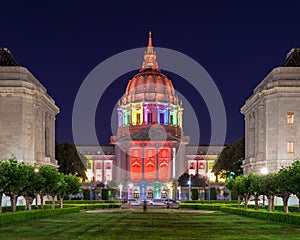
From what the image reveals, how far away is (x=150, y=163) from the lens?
570 feet

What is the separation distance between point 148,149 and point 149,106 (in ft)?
65.2

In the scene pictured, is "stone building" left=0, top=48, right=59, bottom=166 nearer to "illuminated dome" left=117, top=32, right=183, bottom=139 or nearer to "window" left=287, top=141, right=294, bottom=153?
"window" left=287, top=141, right=294, bottom=153

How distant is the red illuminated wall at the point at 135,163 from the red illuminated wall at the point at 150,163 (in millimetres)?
1725

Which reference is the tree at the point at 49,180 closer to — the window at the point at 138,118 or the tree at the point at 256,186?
the tree at the point at 256,186

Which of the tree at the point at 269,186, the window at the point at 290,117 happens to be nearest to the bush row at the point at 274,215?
the tree at the point at 269,186

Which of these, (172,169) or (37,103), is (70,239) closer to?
(37,103)

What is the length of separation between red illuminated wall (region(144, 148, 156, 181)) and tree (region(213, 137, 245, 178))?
6170 centimetres

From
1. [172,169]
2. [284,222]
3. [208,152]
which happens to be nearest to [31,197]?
[284,222]

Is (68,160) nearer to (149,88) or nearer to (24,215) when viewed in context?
(24,215)

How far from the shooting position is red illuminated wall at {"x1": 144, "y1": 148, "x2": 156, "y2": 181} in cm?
17338

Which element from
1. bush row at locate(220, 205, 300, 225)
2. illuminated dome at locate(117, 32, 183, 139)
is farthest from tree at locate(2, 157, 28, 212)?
illuminated dome at locate(117, 32, 183, 139)

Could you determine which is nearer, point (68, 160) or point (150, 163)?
point (68, 160)

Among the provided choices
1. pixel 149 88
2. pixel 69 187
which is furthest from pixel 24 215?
pixel 149 88

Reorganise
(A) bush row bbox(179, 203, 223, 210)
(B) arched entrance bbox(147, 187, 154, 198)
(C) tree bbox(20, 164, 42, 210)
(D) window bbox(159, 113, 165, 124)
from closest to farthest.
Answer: (C) tree bbox(20, 164, 42, 210)
(A) bush row bbox(179, 203, 223, 210)
(B) arched entrance bbox(147, 187, 154, 198)
(D) window bbox(159, 113, 165, 124)
